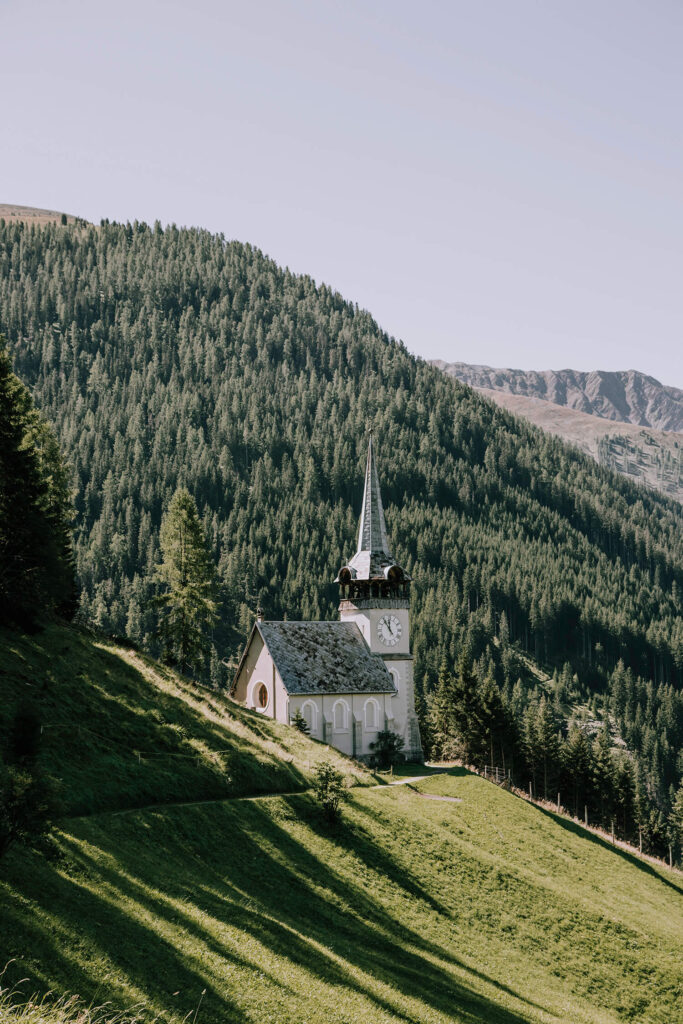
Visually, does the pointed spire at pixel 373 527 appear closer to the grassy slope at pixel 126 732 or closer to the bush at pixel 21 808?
the grassy slope at pixel 126 732

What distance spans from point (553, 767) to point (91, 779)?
7357cm

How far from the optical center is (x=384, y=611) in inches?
2931

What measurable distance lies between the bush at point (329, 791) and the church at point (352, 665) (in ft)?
79.0

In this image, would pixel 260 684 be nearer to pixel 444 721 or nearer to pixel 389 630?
pixel 389 630

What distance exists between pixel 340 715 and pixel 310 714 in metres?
2.79

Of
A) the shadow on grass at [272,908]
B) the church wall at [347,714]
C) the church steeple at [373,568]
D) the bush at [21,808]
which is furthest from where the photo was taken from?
the church steeple at [373,568]

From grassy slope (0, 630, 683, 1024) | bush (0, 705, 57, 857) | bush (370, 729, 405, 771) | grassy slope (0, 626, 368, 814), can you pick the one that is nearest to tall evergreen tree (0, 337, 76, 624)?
grassy slope (0, 626, 368, 814)

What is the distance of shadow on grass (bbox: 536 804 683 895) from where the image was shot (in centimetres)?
5816

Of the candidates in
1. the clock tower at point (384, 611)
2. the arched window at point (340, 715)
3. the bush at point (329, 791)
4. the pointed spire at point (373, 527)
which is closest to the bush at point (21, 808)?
the bush at point (329, 791)

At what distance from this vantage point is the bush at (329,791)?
3972 cm

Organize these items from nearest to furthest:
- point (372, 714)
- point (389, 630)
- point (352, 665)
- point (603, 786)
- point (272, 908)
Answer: point (272, 908)
point (372, 714)
point (352, 665)
point (389, 630)
point (603, 786)

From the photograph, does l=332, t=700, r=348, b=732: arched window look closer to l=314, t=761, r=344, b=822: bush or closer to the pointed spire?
the pointed spire

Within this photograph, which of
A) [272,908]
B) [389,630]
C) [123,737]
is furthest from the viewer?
[389,630]

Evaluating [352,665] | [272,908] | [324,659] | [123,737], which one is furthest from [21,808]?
[352,665]
